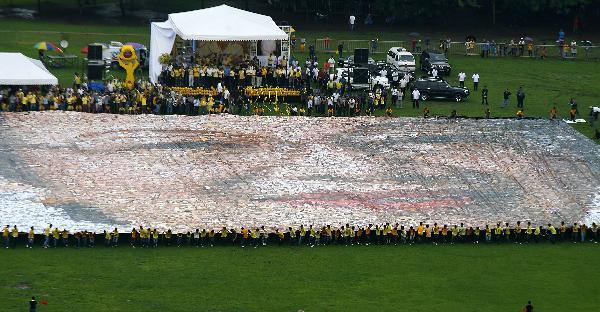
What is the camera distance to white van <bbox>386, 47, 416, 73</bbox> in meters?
101

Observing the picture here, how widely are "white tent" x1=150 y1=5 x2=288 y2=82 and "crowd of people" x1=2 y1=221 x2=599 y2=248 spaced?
30.1 meters

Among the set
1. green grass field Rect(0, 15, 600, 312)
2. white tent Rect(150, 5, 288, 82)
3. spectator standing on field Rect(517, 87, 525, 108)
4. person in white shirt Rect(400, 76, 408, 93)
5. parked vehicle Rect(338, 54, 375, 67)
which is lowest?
green grass field Rect(0, 15, 600, 312)

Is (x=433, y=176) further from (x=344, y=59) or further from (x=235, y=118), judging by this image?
(x=344, y=59)

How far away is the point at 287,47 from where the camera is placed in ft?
322

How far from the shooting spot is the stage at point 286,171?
6862 cm

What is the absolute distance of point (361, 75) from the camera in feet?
310

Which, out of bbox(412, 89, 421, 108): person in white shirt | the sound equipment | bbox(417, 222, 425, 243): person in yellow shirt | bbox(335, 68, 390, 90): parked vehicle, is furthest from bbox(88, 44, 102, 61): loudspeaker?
bbox(417, 222, 425, 243): person in yellow shirt

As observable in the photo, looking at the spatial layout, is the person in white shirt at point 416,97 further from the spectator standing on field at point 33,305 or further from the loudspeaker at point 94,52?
the spectator standing on field at point 33,305

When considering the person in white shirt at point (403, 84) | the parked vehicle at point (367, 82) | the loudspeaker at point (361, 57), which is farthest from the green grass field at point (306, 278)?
the loudspeaker at point (361, 57)

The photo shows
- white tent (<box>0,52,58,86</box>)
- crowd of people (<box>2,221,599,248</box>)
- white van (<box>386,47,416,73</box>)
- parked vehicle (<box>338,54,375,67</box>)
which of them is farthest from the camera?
white van (<box>386,47,416,73</box>)

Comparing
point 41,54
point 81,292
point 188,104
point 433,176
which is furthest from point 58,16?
point 81,292

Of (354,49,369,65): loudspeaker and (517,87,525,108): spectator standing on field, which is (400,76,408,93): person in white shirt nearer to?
(354,49,369,65): loudspeaker

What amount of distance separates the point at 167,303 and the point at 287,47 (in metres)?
43.3

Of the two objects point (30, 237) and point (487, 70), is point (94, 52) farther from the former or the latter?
point (30, 237)
